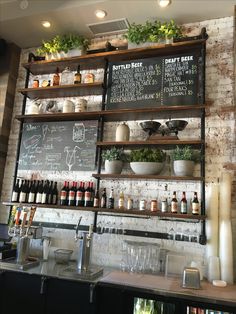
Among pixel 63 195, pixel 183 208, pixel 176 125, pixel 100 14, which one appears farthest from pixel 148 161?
pixel 100 14

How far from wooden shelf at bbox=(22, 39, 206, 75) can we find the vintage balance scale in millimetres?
804

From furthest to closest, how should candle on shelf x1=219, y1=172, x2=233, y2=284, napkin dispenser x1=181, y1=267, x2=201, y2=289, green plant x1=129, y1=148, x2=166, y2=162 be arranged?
1. green plant x1=129, y1=148, x2=166, y2=162
2. candle on shelf x1=219, y1=172, x2=233, y2=284
3. napkin dispenser x1=181, y1=267, x2=201, y2=289

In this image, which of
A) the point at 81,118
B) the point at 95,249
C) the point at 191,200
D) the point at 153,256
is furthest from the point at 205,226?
the point at 81,118

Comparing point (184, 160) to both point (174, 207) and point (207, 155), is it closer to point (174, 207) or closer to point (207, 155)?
point (207, 155)

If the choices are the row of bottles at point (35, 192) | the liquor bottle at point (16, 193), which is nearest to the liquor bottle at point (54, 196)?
the row of bottles at point (35, 192)

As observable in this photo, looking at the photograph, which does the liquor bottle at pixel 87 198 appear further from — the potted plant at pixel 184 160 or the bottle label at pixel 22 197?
the potted plant at pixel 184 160

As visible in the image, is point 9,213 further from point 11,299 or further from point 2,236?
point 11,299

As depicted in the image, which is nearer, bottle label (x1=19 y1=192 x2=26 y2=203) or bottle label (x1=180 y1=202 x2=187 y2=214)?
bottle label (x1=180 y1=202 x2=187 y2=214)

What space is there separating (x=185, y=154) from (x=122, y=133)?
28.2 inches

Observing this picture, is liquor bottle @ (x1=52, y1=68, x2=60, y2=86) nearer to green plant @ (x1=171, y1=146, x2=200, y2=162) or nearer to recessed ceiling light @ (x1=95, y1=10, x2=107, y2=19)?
recessed ceiling light @ (x1=95, y1=10, x2=107, y2=19)

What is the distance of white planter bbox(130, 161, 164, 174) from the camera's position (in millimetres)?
2752

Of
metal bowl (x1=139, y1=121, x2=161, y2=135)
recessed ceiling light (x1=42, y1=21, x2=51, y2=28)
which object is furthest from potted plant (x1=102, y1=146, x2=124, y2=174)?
recessed ceiling light (x1=42, y1=21, x2=51, y2=28)

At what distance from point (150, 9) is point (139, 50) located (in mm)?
455

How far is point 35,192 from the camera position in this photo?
323 centimetres
